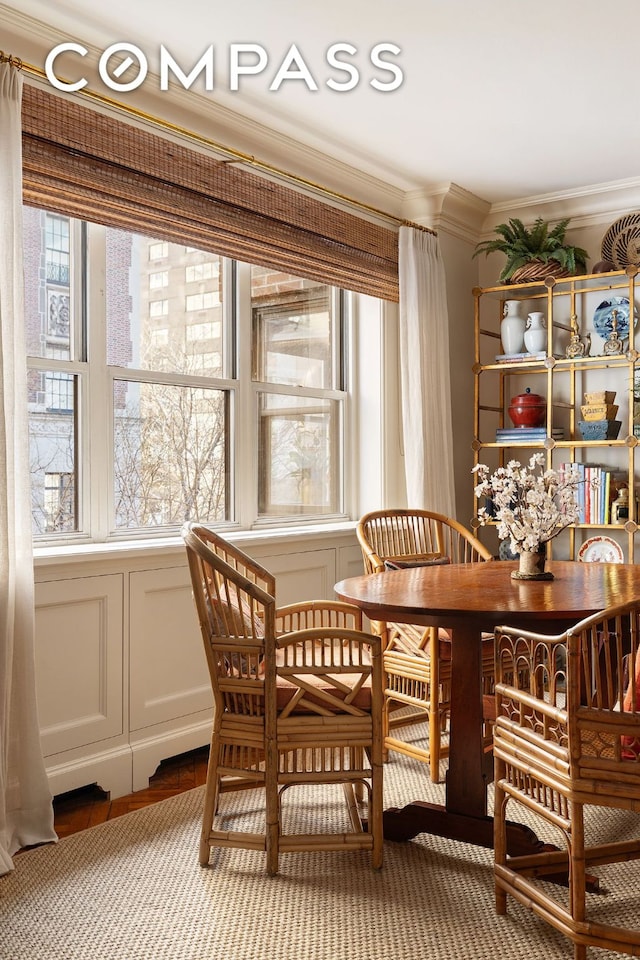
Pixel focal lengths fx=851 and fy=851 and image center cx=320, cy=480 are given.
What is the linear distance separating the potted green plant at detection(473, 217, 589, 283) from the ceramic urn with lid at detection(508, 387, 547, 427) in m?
0.62

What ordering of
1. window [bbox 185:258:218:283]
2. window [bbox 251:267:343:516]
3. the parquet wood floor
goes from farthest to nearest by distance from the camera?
window [bbox 251:267:343:516], window [bbox 185:258:218:283], the parquet wood floor

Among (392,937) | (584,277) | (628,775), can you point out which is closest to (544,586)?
(628,775)

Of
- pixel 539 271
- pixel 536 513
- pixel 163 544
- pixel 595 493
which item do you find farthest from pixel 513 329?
pixel 163 544

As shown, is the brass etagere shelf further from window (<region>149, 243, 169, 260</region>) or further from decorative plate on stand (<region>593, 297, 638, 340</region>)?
window (<region>149, 243, 169, 260</region>)

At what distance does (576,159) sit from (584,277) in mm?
573

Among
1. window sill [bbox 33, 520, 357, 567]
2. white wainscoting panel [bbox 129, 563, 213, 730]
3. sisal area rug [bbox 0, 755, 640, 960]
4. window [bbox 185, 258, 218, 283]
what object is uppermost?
window [bbox 185, 258, 218, 283]

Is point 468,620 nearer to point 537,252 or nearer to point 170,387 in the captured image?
point 170,387

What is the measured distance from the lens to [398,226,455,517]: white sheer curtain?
435 cm

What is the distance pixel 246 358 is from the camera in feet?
12.7

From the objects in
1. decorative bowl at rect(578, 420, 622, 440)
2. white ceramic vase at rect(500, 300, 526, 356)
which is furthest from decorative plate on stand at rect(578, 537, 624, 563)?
white ceramic vase at rect(500, 300, 526, 356)

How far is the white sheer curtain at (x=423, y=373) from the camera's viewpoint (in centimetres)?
435

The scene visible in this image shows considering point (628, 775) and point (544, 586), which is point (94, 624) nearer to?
point (544, 586)

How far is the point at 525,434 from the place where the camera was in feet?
14.8

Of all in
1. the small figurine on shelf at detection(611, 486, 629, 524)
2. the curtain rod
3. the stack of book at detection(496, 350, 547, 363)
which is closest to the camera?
the curtain rod
